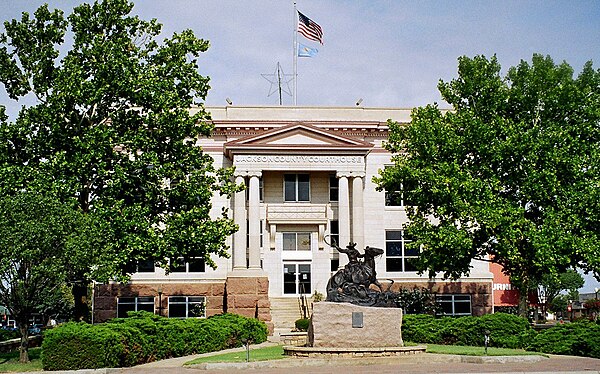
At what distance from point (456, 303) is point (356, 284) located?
27798 mm

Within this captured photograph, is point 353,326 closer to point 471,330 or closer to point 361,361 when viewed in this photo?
point 361,361

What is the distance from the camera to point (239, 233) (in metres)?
48.9

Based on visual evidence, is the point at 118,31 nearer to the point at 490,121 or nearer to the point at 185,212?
the point at 185,212

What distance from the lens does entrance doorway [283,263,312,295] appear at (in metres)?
51.8

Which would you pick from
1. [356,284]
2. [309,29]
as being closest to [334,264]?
[309,29]

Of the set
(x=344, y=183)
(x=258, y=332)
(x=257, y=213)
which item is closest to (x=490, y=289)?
(x=344, y=183)

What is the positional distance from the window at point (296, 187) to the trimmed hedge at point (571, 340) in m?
25.2

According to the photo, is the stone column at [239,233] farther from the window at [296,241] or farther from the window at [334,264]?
the window at [334,264]

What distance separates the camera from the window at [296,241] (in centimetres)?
5228

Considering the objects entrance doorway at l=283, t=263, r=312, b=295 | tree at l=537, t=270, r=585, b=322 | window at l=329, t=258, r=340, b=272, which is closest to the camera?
entrance doorway at l=283, t=263, r=312, b=295

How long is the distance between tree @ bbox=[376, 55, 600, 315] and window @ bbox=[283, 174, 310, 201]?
521 inches

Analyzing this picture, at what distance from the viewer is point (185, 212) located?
1313 inches

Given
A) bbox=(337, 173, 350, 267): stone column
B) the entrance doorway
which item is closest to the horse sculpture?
bbox=(337, 173, 350, 267): stone column

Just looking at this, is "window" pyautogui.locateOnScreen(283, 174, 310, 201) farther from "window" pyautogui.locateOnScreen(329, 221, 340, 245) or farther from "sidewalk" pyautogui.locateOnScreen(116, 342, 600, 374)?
"sidewalk" pyautogui.locateOnScreen(116, 342, 600, 374)
